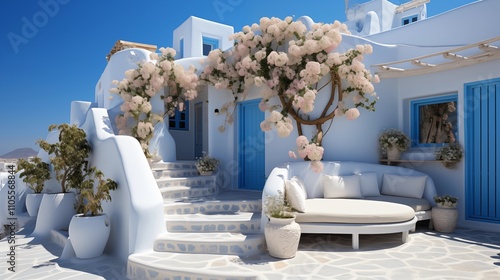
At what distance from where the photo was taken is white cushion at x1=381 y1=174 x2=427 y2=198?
612 cm

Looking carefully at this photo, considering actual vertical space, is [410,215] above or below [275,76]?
below

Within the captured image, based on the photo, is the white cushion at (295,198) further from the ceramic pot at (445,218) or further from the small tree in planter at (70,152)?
the small tree in planter at (70,152)

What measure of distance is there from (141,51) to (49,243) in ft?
18.3

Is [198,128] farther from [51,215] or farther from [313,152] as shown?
[313,152]

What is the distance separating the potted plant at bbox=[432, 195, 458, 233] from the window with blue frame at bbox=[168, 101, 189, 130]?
777 centimetres

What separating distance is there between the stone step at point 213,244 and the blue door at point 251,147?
11.0 ft

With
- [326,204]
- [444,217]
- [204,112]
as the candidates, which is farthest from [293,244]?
[204,112]

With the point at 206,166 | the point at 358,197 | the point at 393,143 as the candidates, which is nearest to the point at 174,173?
the point at 206,166

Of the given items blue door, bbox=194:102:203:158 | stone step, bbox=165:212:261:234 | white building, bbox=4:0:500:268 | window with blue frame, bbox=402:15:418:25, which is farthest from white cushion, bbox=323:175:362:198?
window with blue frame, bbox=402:15:418:25

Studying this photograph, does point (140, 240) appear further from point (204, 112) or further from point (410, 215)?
point (204, 112)

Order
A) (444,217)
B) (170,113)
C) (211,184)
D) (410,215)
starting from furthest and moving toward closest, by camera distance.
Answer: (170,113)
(211,184)
(444,217)
(410,215)

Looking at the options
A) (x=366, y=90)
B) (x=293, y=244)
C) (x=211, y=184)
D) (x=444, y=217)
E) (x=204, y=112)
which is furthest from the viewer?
(x=204, y=112)

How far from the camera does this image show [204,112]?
10.7 m

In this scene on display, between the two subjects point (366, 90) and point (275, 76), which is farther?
point (275, 76)
